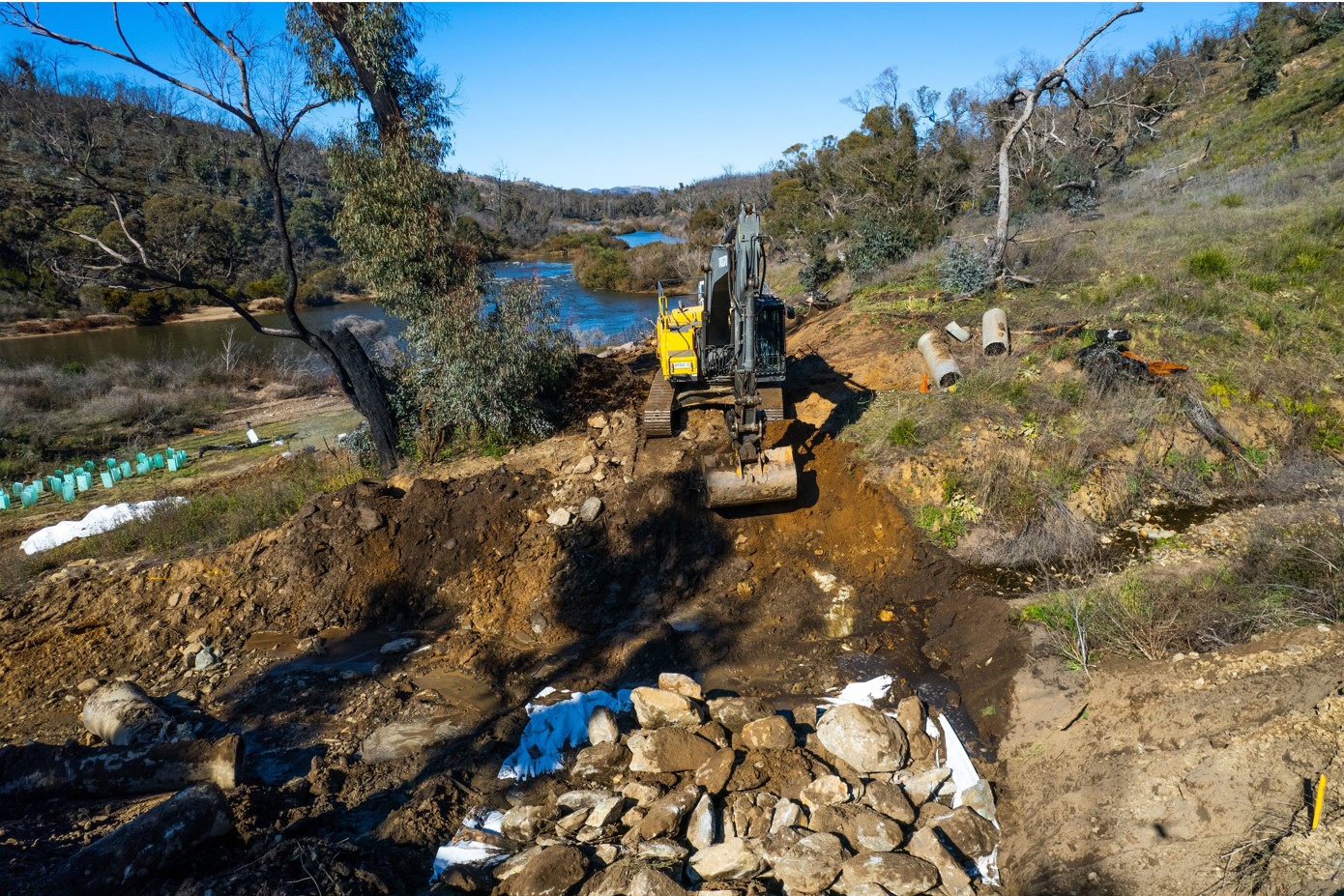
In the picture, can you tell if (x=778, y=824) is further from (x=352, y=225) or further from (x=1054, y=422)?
(x=352, y=225)

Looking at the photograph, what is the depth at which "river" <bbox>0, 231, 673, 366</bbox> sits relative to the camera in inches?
1169

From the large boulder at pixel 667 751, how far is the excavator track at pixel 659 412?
5010mm

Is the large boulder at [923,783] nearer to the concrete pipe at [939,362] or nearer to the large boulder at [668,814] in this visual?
the large boulder at [668,814]

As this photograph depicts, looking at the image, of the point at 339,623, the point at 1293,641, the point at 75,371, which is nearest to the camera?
the point at 1293,641

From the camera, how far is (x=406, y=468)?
37.0 feet

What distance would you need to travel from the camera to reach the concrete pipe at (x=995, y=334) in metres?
12.1

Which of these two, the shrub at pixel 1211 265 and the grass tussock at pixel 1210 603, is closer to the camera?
the grass tussock at pixel 1210 603

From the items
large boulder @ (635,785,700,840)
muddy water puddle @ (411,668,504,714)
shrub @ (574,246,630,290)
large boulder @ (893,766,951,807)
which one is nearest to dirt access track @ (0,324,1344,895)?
muddy water puddle @ (411,668,504,714)

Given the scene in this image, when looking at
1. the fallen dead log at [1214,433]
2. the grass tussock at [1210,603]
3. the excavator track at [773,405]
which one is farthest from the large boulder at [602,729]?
A: the fallen dead log at [1214,433]

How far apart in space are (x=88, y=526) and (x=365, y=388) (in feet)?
13.9

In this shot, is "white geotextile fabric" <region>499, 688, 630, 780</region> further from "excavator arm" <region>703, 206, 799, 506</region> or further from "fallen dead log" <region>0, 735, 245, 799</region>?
"excavator arm" <region>703, 206, 799, 506</region>

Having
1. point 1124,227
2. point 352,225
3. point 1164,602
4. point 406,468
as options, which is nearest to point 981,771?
point 1164,602

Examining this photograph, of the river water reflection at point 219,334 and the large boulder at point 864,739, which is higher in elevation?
the river water reflection at point 219,334

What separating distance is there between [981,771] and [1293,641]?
255cm
